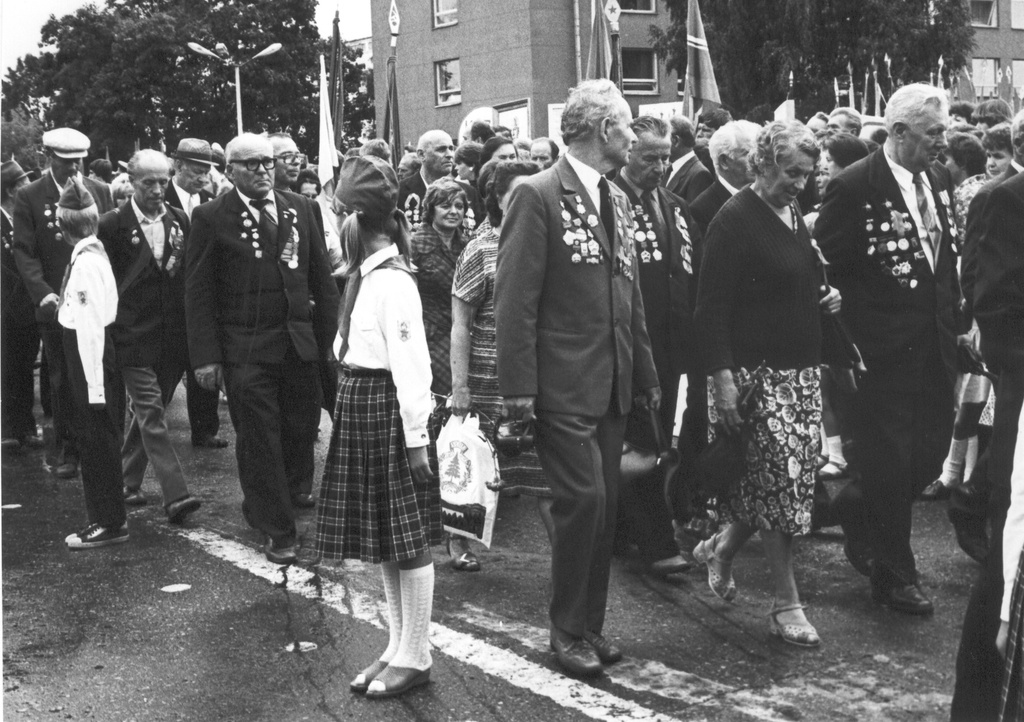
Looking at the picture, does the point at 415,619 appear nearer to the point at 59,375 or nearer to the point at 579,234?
the point at 579,234

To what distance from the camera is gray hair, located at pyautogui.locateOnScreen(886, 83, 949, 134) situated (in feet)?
20.1

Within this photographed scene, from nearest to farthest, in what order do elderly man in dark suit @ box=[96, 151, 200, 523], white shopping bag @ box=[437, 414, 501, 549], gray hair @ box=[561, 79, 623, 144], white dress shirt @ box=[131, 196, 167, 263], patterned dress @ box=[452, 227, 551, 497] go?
1. gray hair @ box=[561, 79, 623, 144]
2. white shopping bag @ box=[437, 414, 501, 549]
3. patterned dress @ box=[452, 227, 551, 497]
4. elderly man in dark suit @ box=[96, 151, 200, 523]
5. white dress shirt @ box=[131, 196, 167, 263]

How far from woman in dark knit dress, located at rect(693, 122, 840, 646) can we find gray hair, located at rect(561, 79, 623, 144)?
0.75 metres

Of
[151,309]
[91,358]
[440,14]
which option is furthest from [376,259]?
[440,14]

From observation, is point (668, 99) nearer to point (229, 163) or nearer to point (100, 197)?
point (100, 197)

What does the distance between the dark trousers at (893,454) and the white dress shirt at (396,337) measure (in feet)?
6.99

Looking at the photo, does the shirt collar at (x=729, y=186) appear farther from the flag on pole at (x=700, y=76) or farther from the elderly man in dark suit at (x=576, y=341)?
the flag on pole at (x=700, y=76)

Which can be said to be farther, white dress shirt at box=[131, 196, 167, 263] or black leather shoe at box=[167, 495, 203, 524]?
white dress shirt at box=[131, 196, 167, 263]

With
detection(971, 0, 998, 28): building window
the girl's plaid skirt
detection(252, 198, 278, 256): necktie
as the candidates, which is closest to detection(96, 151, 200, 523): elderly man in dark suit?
detection(252, 198, 278, 256): necktie

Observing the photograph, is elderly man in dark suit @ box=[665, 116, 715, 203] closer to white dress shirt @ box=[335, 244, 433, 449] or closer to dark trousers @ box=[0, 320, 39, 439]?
white dress shirt @ box=[335, 244, 433, 449]

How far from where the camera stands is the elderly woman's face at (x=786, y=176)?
18.8 ft

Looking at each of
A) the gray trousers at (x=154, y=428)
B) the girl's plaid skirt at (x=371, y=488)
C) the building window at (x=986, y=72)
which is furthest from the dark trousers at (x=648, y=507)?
the building window at (x=986, y=72)

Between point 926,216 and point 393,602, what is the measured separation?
2893 mm

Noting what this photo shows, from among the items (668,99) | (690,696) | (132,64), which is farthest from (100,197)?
(132,64)
